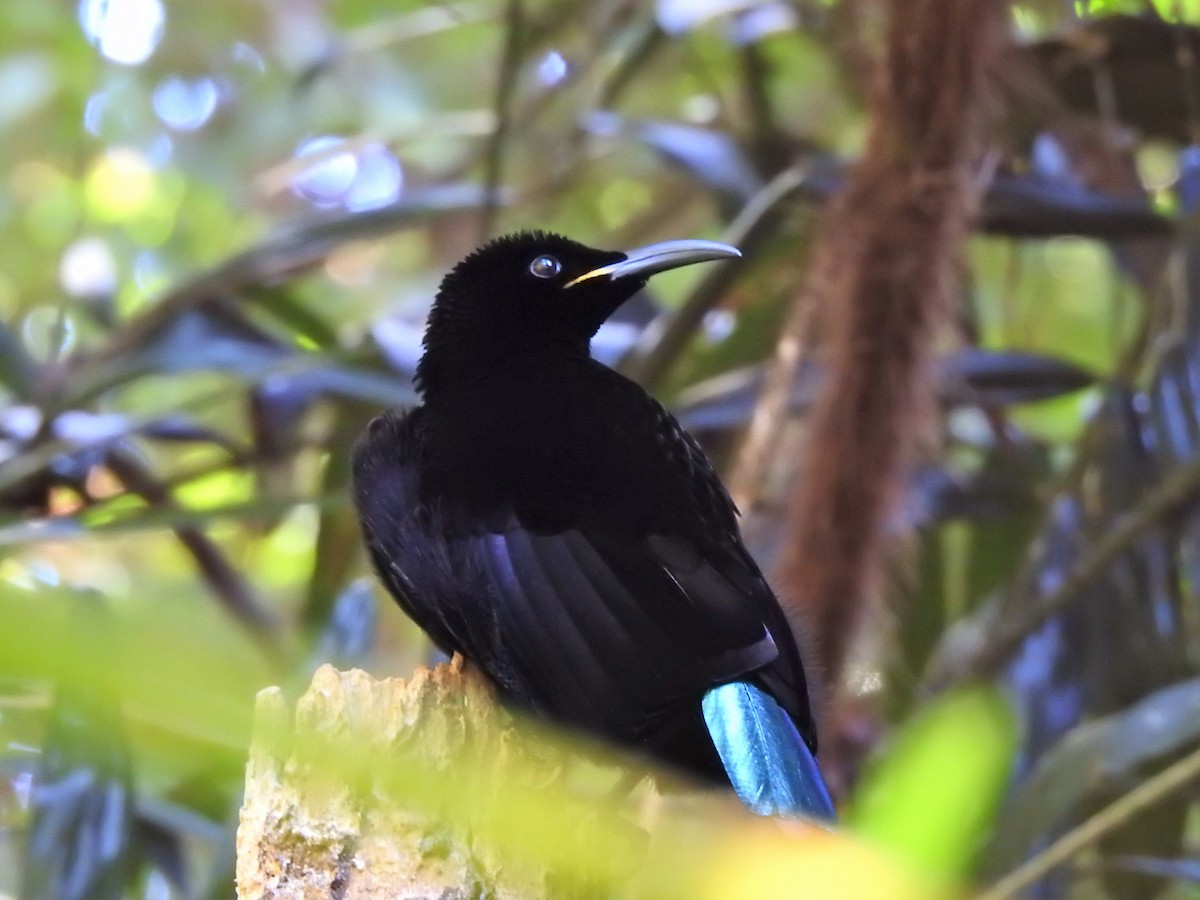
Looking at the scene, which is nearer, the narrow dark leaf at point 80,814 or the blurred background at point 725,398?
the narrow dark leaf at point 80,814

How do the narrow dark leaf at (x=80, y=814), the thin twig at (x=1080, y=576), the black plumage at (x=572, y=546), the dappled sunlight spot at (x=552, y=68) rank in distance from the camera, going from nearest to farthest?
1. the black plumage at (x=572, y=546)
2. the narrow dark leaf at (x=80, y=814)
3. the thin twig at (x=1080, y=576)
4. the dappled sunlight spot at (x=552, y=68)

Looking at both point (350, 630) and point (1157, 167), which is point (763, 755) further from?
point (1157, 167)

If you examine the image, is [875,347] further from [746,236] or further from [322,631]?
[322,631]

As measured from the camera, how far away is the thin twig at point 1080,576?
2.86 metres

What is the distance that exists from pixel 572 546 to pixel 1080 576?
1636mm

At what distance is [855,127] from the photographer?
183 inches

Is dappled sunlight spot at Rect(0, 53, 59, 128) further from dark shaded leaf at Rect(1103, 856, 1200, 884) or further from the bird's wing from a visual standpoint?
dark shaded leaf at Rect(1103, 856, 1200, 884)

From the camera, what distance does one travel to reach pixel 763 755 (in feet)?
4.79

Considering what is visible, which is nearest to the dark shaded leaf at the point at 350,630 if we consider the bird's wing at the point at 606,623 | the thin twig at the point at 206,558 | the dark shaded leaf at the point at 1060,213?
the thin twig at the point at 206,558

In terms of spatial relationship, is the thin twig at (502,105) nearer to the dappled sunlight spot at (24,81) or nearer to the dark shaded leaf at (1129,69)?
the dark shaded leaf at (1129,69)

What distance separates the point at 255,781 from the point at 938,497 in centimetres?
235

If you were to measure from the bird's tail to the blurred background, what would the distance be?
0.28 metres

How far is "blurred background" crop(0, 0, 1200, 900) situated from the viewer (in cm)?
246

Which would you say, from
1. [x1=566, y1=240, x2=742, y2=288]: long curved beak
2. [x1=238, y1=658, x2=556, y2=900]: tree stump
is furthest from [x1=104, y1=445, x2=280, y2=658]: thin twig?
[x1=238, y1=658, x2=556, y2=900]: tree stump
